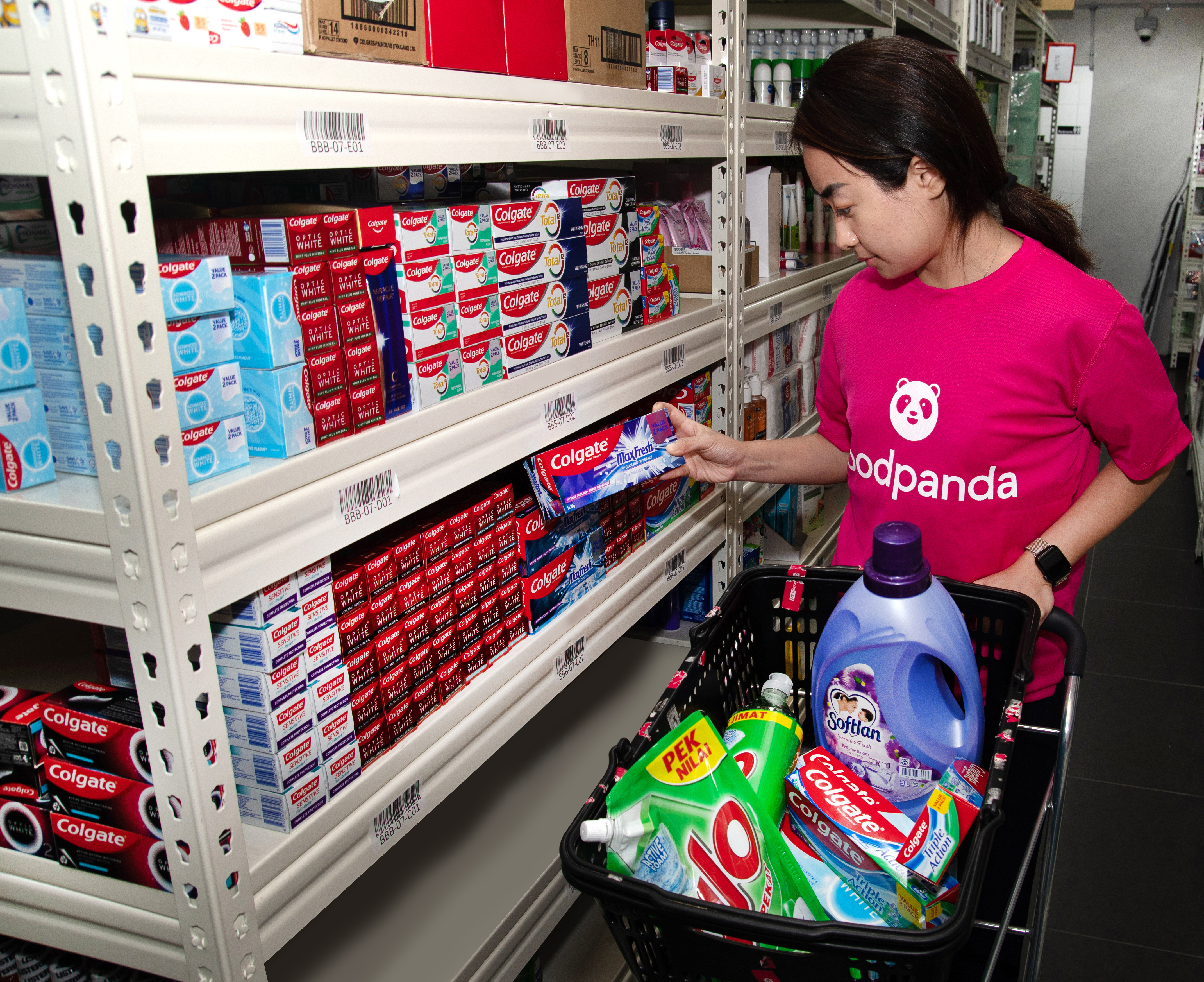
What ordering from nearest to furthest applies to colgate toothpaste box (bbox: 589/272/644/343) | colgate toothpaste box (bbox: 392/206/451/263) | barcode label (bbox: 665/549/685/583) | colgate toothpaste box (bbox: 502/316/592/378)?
colgate toothpaste box (bbox: 392/206/451/263), colgate toothpaste box (bbox: 502/316/592/378), colgate toothpaste box (bbox: 589/272/644/343), barcode label (bbox: 665/549/685/583)

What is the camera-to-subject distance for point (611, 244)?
179 cm

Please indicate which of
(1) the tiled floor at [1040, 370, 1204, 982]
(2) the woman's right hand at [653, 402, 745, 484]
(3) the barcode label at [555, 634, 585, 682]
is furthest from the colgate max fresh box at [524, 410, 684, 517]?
(1) the tiled floor at [1040, 370, 1204, 982]

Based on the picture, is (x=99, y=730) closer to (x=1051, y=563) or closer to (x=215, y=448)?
(x=215, y=448)

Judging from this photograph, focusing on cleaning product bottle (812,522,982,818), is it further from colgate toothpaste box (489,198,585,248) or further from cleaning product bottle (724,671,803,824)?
colgate toothpaste box (489,198,585,248)

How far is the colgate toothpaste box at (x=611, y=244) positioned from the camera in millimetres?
1718

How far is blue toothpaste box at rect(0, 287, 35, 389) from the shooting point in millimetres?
966

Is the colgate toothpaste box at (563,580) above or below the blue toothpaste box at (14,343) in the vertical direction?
below

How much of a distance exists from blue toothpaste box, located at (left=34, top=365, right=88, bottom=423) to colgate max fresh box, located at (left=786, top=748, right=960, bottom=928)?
0.86 meters

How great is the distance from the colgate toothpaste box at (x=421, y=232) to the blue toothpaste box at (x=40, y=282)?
41 cm

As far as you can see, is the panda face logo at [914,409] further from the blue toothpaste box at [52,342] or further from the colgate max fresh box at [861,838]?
the blue toothpaste box at [52,342]

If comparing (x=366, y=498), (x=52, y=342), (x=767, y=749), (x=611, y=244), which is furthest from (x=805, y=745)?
(x=52, y=342)

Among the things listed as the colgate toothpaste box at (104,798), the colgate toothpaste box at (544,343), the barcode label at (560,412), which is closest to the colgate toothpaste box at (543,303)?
the colgate toothpaste box at (544,343)

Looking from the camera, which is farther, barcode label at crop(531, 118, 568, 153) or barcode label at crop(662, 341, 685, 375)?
barcode label at crop(662, 341, 685, 375)

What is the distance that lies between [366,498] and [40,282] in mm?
409
